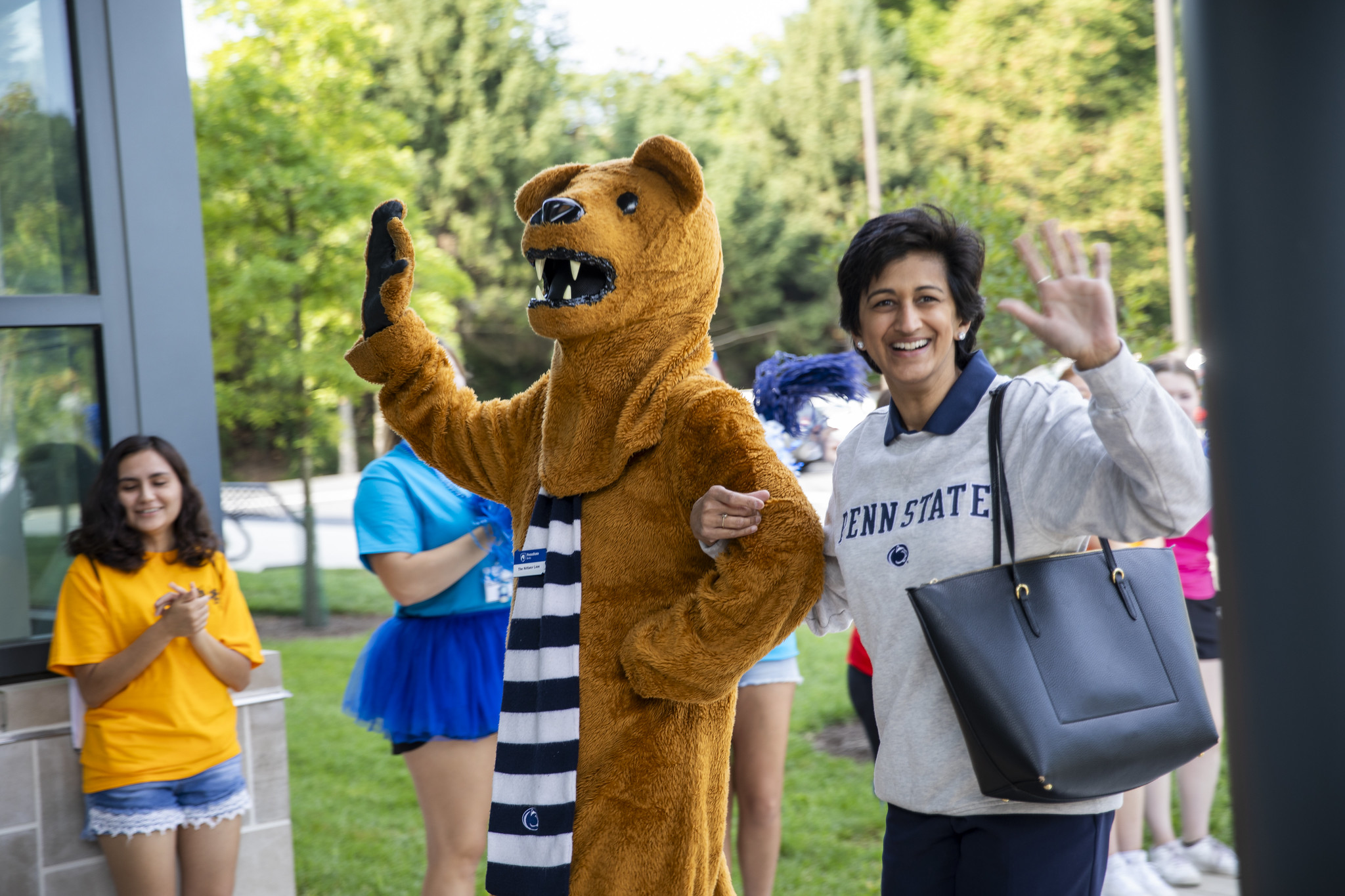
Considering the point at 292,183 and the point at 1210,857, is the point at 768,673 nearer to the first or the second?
the point at 1210,857

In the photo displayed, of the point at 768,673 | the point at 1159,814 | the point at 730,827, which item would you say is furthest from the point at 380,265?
the point at 1159,814

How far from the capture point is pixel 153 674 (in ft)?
10.1

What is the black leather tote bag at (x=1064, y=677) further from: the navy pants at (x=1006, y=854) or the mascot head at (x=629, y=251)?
the mascot head at (x=629, y=251)

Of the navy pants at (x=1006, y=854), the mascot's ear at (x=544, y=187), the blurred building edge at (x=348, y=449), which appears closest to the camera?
the navy pants at (x=1006, y=854)

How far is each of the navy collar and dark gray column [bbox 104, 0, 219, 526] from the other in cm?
251

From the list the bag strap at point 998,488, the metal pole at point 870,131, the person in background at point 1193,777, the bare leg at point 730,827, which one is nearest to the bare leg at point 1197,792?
the person in background at point 1193,777

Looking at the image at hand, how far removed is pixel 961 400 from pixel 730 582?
0.52 meters

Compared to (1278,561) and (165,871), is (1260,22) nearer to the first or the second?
(1278,561)

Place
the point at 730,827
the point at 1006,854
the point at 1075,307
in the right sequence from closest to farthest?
the point at 1075,307
the point at 1006,854
the point at 730,827

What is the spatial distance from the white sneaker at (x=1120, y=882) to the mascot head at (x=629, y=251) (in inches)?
117

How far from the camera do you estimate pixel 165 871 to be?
3.06 metres

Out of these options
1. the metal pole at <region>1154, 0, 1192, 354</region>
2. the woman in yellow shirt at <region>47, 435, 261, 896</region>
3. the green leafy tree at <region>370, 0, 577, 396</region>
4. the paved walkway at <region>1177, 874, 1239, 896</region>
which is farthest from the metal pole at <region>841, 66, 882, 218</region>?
the woman in yellow shirt at <region>47, 435, 261, 896</region>

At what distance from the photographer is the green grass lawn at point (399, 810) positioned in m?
4.79

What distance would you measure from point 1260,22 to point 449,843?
9.23 feet
